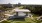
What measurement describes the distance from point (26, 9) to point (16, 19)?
0.24 metres

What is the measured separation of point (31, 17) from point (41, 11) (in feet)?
0.66

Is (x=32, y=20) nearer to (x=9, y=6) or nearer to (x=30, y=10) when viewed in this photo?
(x=30, y=10)

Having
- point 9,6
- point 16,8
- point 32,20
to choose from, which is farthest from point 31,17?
point 9,6

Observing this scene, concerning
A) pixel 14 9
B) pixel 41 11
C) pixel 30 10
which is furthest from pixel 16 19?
pixel 41 11

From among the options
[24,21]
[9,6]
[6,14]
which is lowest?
[24,21]

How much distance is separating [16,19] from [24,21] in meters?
0.14

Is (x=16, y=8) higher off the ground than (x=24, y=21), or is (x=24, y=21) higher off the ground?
(x=16, y=8)

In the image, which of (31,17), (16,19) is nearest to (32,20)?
(31,17)

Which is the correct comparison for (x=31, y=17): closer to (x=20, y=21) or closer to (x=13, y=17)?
(x=20, y=21)

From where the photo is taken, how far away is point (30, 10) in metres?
1.38

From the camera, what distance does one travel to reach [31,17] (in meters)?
1.36

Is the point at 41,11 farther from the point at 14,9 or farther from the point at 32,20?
the point at 14,9

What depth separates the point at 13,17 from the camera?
136 cm

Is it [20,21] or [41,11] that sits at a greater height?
[41,11]
